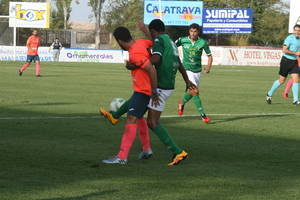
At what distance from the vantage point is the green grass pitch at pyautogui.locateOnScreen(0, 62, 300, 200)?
25.2 ft

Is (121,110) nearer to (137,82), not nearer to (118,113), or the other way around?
(118,113)

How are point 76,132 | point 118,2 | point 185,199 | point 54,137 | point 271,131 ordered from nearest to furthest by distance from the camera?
point 185,199, point 54,137, point 76,132, point 271,131, point 118,2

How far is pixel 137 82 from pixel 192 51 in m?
6.22

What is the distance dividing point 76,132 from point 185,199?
18.1ft

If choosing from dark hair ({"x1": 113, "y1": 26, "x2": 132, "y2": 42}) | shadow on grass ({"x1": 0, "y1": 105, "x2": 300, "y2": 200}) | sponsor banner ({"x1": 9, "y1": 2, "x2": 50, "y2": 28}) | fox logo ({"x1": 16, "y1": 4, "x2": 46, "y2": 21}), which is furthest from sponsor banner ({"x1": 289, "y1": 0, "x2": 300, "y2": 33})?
dark hair ({"x1": 113, "y1": 26, "x2": 132, "y2": 42})

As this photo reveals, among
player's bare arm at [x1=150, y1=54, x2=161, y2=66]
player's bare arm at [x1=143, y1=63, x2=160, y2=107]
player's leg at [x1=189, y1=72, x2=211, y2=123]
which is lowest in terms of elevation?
player's leg at [x1=189, y1=72, x2=211, y2=123]

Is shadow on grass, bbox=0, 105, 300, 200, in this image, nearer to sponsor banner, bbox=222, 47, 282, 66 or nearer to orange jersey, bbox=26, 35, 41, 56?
orange jersey, bbox=26, 35, 41, 56

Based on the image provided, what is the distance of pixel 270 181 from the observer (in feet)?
27.7

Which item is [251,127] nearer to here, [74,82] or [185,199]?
[185,199]

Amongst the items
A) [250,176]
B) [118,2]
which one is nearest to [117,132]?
[250,176]

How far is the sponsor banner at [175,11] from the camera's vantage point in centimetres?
7631

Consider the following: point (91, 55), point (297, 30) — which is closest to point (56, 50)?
point (91, 55)

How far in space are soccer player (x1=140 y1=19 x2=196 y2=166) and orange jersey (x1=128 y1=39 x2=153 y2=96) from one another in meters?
0.21

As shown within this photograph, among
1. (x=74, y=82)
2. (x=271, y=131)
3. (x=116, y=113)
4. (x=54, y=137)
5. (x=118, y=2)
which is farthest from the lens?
(x=118, y=2)
